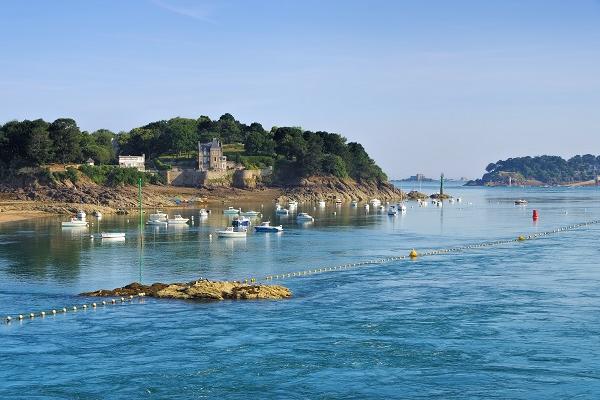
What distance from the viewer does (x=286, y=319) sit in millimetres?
43500

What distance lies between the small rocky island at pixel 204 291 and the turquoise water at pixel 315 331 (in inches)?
55.6

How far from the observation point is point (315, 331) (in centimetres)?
4072

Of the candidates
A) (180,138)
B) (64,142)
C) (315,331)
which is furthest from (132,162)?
(315,331)

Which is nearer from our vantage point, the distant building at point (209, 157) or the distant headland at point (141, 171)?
the distant headland at point (141, 171)

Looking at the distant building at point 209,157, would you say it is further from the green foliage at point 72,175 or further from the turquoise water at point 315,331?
the turquoise water at point 315,331

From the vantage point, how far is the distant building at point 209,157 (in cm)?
18425

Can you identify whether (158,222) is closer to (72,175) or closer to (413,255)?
(72,175)

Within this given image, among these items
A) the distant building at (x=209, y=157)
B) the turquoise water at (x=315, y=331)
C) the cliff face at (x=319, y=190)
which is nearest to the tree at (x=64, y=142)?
the distant building at (x=209, y=157)

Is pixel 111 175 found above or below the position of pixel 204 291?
above

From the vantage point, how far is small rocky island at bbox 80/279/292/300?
49.3m

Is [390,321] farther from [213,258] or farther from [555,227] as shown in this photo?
[555,227]

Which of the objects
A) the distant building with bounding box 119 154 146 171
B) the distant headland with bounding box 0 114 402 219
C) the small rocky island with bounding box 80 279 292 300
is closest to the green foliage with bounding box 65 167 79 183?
the distant headland with bounding box 0 114 402 219

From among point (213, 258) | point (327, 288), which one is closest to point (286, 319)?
point (327, 288)

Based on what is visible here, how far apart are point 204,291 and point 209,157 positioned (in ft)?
449
